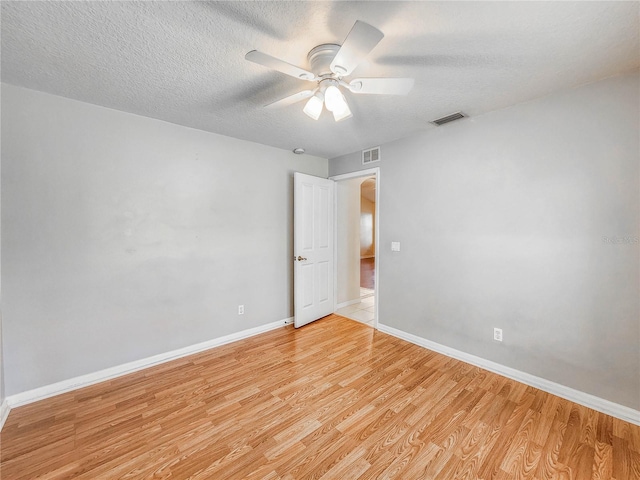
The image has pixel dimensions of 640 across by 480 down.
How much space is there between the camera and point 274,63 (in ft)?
4.69

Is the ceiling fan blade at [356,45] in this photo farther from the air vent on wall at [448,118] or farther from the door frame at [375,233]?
the door frame at [375,233]

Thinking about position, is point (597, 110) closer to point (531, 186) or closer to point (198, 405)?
point (531, 186)

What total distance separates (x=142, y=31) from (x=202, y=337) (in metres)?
2.75

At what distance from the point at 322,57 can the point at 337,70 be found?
23 centimetres

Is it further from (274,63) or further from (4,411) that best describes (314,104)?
(4,411)

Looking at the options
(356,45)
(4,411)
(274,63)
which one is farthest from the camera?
(4,411)

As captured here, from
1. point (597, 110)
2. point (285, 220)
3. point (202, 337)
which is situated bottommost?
point (202, 337)

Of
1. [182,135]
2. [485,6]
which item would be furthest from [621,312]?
[182,135]

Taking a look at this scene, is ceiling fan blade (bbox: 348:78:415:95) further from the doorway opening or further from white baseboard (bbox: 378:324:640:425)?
white baseboard (bbox: 378:324:640:425)

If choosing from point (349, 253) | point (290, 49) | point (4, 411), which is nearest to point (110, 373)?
point (4, 411)

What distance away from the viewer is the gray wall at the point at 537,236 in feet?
6.24

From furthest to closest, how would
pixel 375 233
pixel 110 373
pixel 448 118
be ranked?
1. pixel 375 233
2. pixel 448 118
3. pixel 110 373

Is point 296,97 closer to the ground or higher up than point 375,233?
higher up

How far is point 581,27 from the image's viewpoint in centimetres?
143
